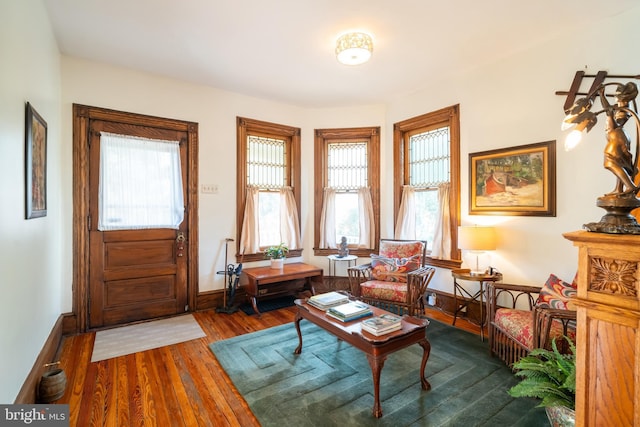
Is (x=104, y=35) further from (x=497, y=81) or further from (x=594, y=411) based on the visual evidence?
(x=594, y=411)

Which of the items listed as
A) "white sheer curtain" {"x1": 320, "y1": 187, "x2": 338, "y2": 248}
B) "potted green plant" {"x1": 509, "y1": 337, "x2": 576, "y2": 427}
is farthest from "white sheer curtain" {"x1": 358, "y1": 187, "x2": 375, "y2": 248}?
"potted green plant" {"x1": 509, "y1": 337, "x2": 576, "y2": 427}

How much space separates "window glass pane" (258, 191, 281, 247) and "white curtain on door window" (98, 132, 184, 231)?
3.70ft

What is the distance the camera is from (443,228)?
377cm

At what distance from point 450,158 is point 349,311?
2.52 m

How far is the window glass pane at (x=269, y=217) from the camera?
4383 mm

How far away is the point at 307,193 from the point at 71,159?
2.93m

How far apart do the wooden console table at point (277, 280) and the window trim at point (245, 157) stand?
326mm

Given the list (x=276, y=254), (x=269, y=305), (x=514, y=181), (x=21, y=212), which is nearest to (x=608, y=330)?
(x=514, y=181)

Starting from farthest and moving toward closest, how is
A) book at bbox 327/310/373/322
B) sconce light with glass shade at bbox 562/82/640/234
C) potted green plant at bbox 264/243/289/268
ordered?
potted green plant at bbox 264/243/289/268 → book at bbox 327/310/373/322 → sconce light with glass shade at bbox 562/82/640/234

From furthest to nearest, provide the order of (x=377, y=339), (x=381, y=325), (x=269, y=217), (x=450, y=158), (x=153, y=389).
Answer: (x=269, y=217), (x=450, y=158), (x=153, y=389), (x=381, y=325), (x=377, y=339)

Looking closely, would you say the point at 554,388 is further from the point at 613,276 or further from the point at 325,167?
the point at 325,167

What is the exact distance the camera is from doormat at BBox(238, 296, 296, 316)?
3.85 m

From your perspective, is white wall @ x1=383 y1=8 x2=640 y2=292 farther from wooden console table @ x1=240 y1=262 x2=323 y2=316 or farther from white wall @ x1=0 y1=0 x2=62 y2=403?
white wall @ x1=0 y1=0 x2=62 y2=403

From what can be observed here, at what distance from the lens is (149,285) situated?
11.6 ft
